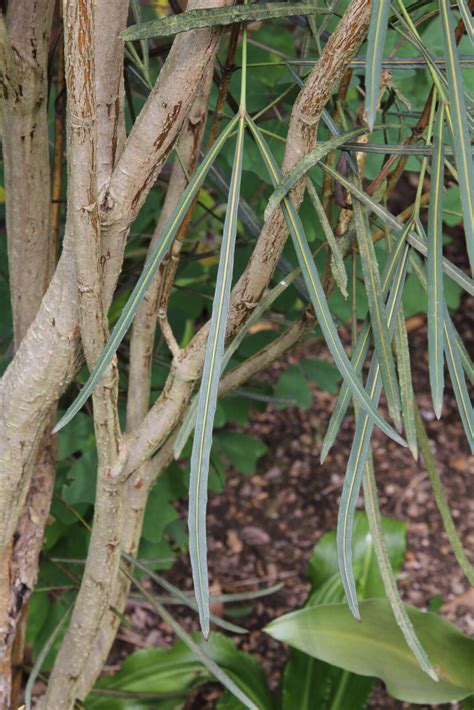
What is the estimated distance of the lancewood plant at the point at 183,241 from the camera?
18.8 inches

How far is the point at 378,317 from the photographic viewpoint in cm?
53

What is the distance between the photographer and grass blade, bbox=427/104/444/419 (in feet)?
1.49

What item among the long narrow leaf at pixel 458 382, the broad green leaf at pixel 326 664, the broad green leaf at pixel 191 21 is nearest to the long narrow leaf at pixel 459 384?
the long narrow leaf at pixel 458 382

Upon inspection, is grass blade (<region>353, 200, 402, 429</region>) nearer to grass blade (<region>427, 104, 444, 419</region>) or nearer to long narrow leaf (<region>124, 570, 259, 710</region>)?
grass blade (<region>427, 104, 444, 419</region>)

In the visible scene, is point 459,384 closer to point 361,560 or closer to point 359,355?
point 359,355

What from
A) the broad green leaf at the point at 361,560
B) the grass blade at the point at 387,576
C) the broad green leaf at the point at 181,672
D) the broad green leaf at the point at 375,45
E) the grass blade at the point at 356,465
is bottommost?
the broad green leaf at the point at 181,672

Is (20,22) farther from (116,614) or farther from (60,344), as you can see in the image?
(116,614)

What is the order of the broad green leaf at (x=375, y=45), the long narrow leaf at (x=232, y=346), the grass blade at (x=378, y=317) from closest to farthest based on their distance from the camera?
the broad green leaf at (x=375, y=45), the grass blade at (x=378, y=317), the long narrow leaf at (x=232, y=346)

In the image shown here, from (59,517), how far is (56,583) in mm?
161

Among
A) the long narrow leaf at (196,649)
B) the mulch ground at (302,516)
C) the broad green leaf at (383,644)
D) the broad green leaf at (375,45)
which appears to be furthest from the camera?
the mulch ground at (302,516)

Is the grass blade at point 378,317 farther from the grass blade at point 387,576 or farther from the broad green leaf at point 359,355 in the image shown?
the grass blade at point 387,576

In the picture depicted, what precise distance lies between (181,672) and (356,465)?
902mm

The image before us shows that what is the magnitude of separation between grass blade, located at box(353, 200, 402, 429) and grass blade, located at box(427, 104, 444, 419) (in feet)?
0.11

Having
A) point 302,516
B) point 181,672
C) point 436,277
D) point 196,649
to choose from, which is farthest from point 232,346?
point 302,516
